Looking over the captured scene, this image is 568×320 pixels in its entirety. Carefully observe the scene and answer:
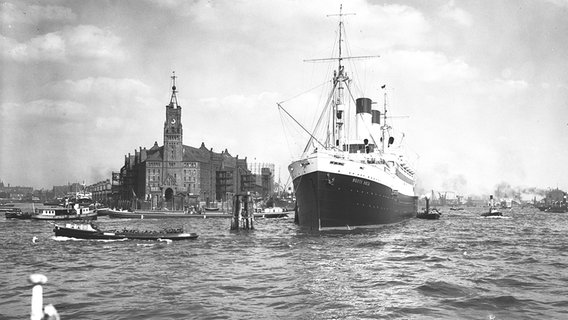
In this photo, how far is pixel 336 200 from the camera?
44531mm

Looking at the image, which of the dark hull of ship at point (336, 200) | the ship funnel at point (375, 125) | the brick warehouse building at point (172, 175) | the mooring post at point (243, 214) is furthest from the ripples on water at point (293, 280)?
the brick warehouse building at point (172, 175)

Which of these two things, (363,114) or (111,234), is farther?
(363,114)

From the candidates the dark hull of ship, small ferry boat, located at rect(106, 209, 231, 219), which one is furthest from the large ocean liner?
small ferry boat, located at rect(106, 209, 231, 219)

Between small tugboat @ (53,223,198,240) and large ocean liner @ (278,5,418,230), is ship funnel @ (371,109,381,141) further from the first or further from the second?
small tugboat @ (53,223,198,240)

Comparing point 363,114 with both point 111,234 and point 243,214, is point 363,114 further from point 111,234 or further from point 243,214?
point 111,234

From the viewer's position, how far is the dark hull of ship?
44.0 m

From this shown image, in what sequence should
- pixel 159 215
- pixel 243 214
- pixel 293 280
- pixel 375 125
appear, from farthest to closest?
pixel 159 215, pixel 375 125, pixel 243 214, pixel 293 280

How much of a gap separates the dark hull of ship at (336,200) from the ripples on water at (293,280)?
5.52 metres

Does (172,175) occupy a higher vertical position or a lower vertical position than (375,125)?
lower

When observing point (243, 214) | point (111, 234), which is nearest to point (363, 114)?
point (243, 214)

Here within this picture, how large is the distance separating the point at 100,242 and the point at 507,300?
34.3 meters

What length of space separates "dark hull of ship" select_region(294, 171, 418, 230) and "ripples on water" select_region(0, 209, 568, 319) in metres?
5.52

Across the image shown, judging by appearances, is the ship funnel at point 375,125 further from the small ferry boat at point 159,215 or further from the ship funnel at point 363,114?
the small ferry boat at point 159,215

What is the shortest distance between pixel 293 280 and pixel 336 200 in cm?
2186
